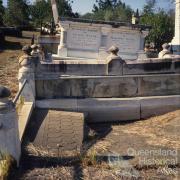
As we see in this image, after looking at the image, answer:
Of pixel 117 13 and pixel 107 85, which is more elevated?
pixel 117 13

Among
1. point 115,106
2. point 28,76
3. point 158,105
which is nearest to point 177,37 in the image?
point 158,105

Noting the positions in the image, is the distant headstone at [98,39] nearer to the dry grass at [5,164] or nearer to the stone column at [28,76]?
the stone column at [28,76]

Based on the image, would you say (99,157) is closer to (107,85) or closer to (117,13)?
(107,85)

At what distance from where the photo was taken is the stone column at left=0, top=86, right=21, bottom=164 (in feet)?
18.7

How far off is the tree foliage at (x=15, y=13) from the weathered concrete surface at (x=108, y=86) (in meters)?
49.0

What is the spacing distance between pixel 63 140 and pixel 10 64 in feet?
45.3

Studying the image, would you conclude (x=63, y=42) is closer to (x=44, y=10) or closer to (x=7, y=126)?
(x=7, y=126)

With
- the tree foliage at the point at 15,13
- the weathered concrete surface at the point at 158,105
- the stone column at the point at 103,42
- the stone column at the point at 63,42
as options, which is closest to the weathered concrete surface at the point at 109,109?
the weathered concrete surface at the point at 158,105

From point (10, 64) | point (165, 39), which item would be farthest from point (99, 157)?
point (165, 39)

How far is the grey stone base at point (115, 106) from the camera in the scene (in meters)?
8.93

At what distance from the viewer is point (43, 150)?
666 cm

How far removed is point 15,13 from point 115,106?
167ft

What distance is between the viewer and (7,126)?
18.7 ft

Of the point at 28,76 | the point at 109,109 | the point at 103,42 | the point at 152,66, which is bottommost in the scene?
the point at 109,109
